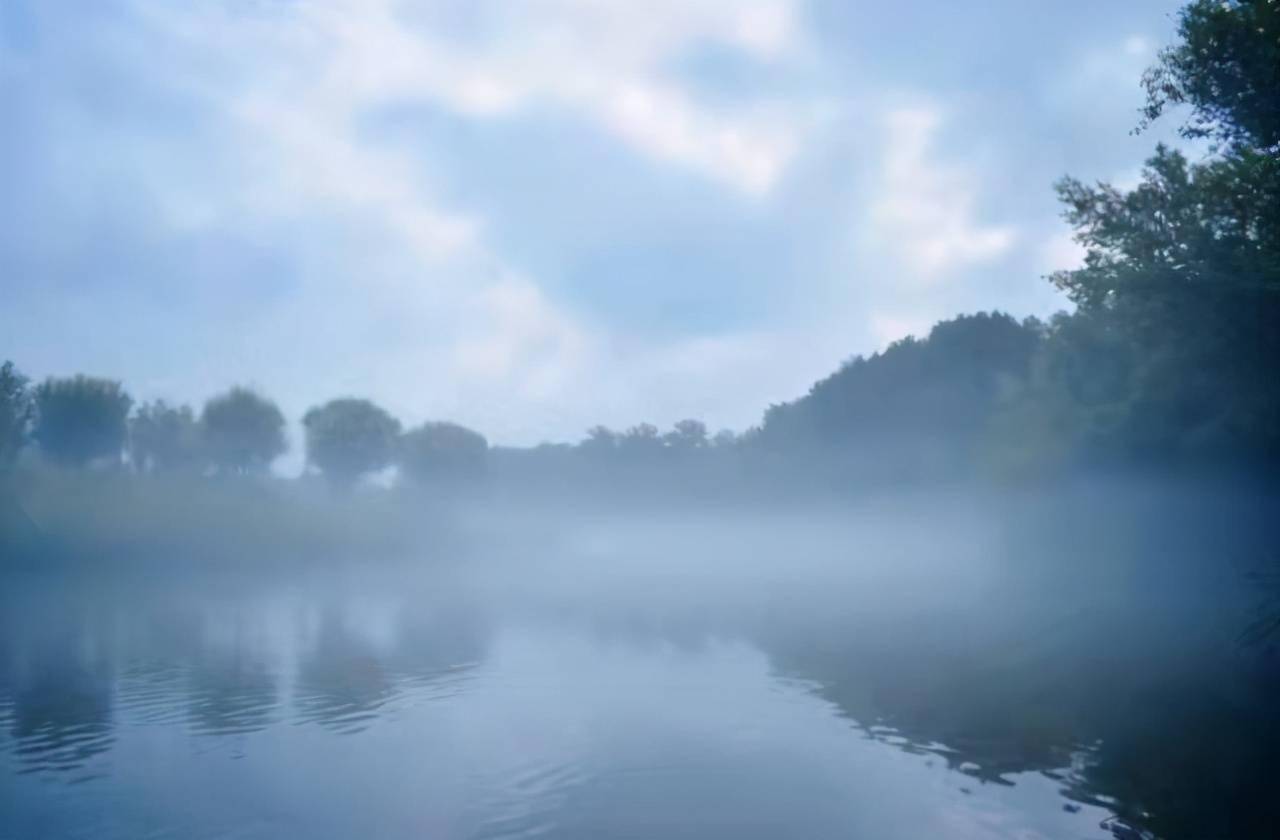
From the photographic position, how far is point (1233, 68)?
1752 cm

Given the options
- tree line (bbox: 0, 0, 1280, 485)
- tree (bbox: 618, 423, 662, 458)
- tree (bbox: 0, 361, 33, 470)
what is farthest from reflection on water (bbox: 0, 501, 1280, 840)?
tree (bbox: 618, 423, 662, 458)

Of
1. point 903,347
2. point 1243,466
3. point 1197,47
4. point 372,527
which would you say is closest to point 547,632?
point 1243,466

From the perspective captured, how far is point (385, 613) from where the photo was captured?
3359 cm

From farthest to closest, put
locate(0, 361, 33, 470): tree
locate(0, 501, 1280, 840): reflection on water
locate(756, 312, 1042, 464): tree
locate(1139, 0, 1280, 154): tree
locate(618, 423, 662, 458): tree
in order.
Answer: locate(618, 423, 662, 458): tree < locate(756, 312, 1042, 464): tree < locate(0, 361, 33, 470): tree < locate(1139, 0, 1280, 154): tree < locate(0, 501, 1280, 840): reflection on water

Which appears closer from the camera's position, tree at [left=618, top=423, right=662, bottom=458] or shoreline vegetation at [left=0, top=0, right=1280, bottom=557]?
shoreline vegetation at [left=0, top=0, right=1280, bottom=557]

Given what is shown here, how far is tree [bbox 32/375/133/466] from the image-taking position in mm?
48625

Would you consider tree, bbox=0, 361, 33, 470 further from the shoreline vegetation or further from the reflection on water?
the reflection on water

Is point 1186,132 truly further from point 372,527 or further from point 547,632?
point 372,527

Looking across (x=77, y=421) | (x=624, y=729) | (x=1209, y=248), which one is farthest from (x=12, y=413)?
(x=1209, y=248)

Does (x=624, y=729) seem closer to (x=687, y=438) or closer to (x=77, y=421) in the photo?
(x=77, y=421)

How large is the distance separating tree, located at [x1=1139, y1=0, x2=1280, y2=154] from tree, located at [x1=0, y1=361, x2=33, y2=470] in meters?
43.5

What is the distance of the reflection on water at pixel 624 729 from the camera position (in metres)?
11.0

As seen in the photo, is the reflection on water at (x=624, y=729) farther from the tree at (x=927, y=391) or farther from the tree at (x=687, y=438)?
the tree at (x=687, y=438)

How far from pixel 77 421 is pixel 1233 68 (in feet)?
151
